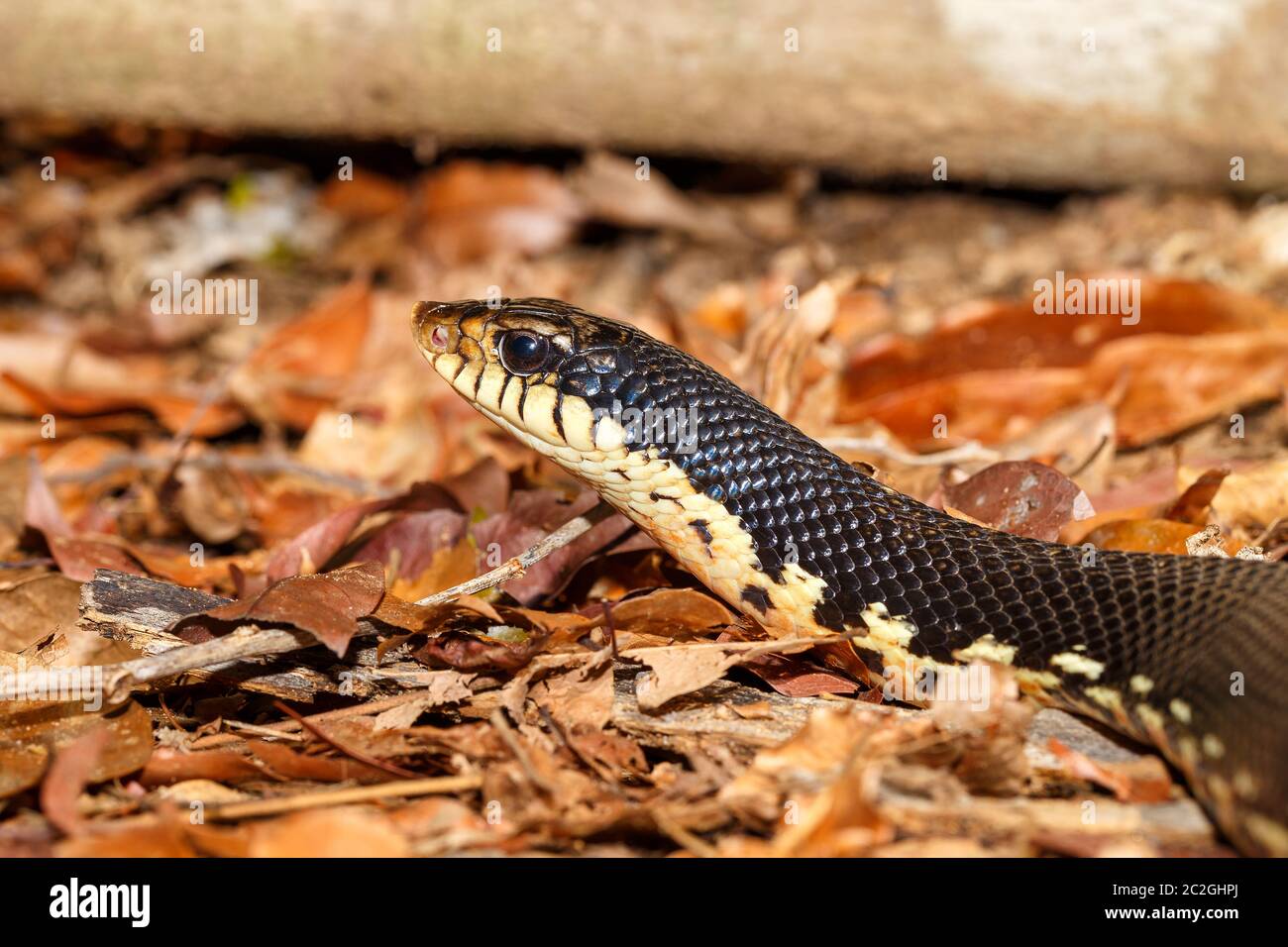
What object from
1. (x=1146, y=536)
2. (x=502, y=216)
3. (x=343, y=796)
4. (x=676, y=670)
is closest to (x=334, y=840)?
(x=343, y=796)

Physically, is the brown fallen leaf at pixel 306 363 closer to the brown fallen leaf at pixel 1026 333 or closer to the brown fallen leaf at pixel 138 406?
the brown fallen leaf at pixel 138 406

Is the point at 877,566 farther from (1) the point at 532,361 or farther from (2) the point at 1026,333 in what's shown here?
(2) the point at 1026,333

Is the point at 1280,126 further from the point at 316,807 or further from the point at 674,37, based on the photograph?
the point at 316,807

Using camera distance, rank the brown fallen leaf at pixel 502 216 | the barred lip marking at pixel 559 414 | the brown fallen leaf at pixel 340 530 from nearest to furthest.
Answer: the barred lip marking at pixel 559 414 < the brown fallen leaf at pixel 340 530 < the brown fallen leaf at pixel 502 216

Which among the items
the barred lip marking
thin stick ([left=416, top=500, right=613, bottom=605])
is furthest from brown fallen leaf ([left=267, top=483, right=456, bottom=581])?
the barred lip marking

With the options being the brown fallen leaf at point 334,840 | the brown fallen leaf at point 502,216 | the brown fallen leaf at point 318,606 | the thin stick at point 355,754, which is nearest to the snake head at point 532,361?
the brown fallen leaf at point 318,606
